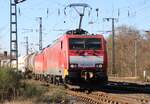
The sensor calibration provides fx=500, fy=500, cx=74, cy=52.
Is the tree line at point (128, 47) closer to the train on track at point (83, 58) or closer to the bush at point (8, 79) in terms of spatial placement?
the train on track at point (83, 58)

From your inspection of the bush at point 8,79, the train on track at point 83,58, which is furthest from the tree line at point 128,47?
the bush at point 8,79

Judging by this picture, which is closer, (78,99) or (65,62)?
(78,99)

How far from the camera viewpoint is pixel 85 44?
95.6ft

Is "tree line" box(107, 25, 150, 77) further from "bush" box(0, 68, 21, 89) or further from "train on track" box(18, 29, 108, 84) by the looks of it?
"bush" box(0, 68, 21, 89)

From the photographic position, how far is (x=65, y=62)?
94.0 feet

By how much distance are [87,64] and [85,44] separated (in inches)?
56.1

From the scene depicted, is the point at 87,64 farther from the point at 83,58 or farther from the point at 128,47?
the point at 128,47

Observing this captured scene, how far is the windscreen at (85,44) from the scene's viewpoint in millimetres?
29047

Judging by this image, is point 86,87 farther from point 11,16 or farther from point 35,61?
point 35,61

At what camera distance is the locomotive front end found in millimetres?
28172

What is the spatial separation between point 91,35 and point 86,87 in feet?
10.2

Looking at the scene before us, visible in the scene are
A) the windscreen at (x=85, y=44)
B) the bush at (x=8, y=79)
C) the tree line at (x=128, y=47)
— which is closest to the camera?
the bush at (x=8, y=79)

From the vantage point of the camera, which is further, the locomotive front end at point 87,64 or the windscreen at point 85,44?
the windscreen at point 85,44

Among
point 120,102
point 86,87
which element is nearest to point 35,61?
point 86,87
